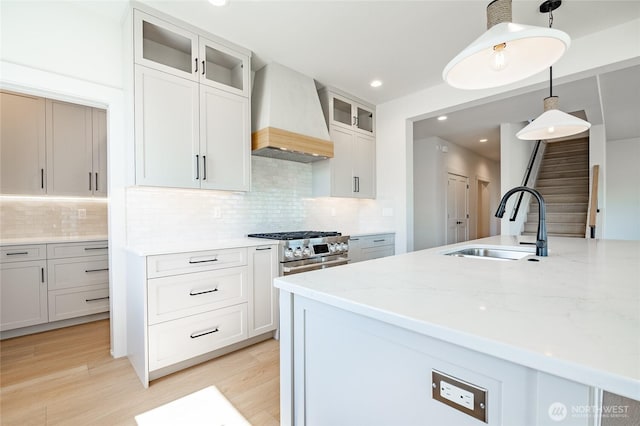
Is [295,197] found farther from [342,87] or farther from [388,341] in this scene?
[388,341]

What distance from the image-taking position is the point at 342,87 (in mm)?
3666

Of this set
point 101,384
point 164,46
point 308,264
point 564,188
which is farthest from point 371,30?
point 564,188

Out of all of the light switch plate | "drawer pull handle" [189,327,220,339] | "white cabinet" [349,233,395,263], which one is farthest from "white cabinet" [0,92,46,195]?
the light switch plate

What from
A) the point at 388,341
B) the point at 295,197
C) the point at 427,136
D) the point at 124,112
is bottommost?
the point at 388,341

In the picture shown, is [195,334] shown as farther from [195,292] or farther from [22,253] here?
[22,253]

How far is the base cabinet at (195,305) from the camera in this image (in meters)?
2.05

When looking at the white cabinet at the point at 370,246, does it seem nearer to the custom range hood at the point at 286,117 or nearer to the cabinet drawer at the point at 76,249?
the custom range hood at the point at 286,117

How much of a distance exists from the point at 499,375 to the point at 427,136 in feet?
19.6

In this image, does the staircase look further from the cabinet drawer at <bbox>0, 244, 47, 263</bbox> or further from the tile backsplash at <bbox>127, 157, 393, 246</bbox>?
the cabinet drawer at <bbox>0, 244, 47, 263</bbox>

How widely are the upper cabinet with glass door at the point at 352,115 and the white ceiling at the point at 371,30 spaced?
23cm

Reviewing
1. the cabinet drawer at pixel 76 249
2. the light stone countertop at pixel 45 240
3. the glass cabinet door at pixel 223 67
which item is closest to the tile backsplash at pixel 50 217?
the light stone countertop at pixel 45 240

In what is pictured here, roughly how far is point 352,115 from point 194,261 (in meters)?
2.74

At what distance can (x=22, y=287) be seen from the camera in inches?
112

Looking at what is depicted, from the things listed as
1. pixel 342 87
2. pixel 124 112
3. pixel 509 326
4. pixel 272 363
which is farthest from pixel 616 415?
pixel 342 87
